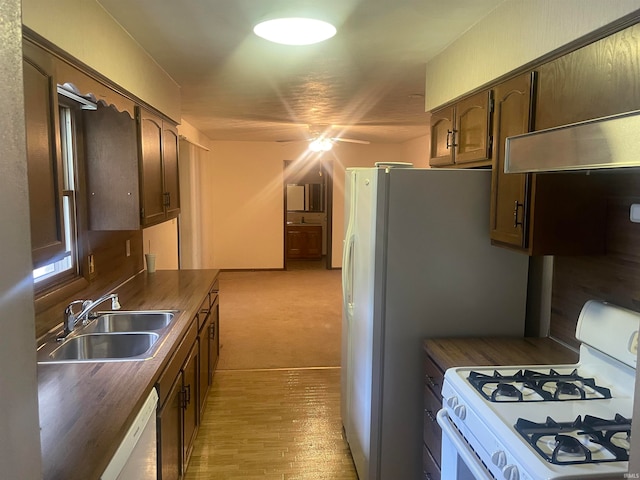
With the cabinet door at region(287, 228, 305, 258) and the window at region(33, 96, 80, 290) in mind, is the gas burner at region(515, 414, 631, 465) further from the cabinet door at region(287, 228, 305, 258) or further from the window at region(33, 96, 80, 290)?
the cabinet door at region(287, 228, 305, 258)

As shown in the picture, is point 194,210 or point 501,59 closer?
point 501,59

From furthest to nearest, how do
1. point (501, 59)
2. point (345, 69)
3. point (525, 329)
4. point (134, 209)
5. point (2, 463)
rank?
1. point (345, 69)
2. point (134, 209)
3. point (525, 329)
4. point (501, 59)
5. point (2, 463)

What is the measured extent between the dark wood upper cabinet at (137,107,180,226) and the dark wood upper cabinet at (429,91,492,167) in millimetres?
1857

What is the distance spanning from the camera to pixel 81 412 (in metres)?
1.54

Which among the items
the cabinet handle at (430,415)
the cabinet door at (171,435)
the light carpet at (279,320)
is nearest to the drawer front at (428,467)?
the cabinet handle at (430,415)

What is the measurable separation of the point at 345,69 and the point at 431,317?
5.79 feet

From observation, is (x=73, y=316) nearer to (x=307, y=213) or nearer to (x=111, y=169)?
(x=111, y=169)

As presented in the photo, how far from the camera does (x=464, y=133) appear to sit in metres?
2.62

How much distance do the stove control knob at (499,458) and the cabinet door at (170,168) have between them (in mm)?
2765

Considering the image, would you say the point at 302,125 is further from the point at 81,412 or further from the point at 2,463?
the point at 2,463

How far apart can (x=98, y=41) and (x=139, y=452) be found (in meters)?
1.75

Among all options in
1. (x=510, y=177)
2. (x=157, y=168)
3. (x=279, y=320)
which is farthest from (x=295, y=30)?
(x=279, y=320)

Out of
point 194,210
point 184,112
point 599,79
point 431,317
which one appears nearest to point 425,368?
point 431,317

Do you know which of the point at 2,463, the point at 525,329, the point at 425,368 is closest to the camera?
the point at 2,463
